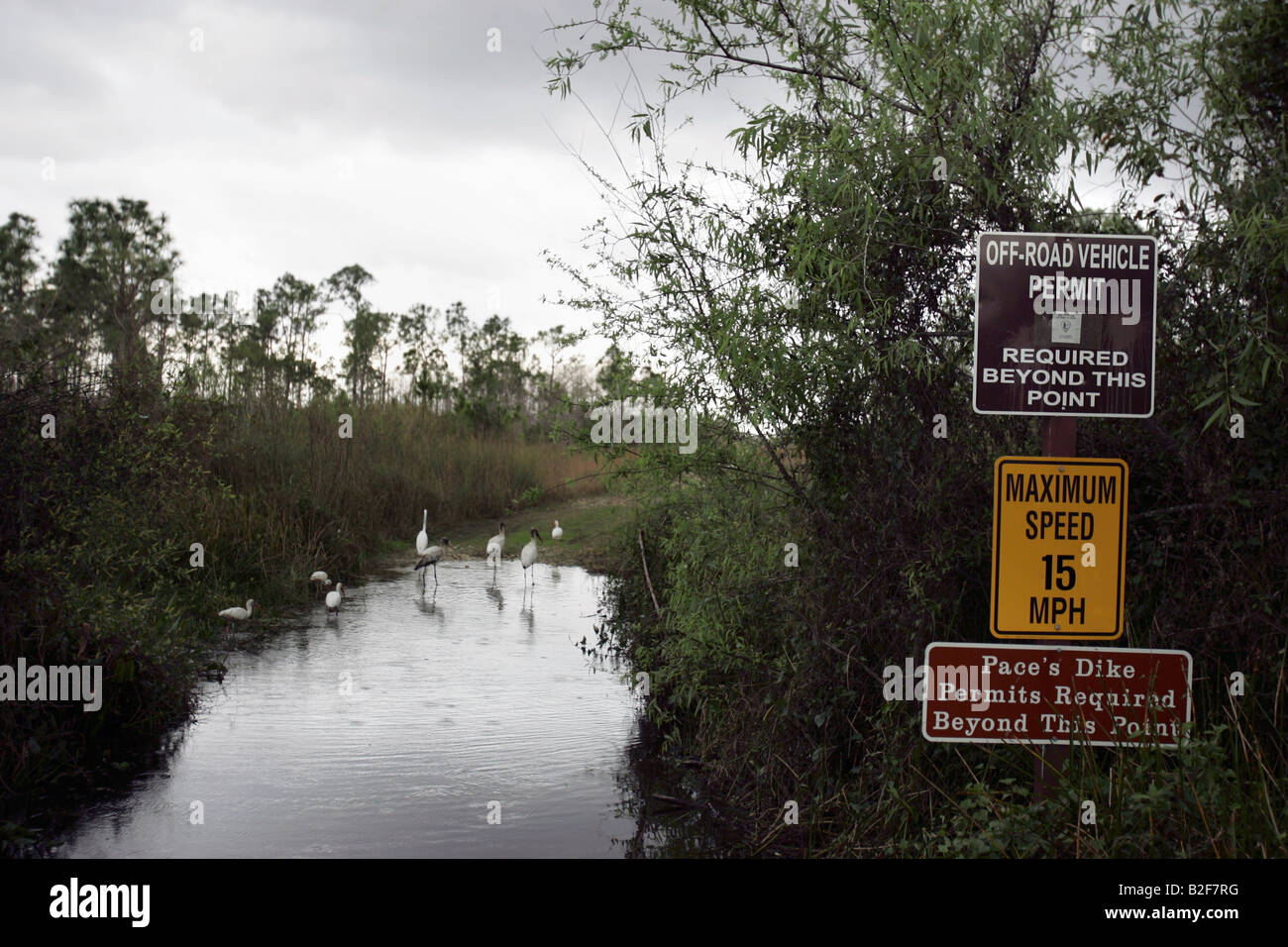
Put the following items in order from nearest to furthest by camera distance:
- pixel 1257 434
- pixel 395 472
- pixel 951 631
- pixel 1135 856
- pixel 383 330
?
1. pixel 1135 856
2. pixel 1257 434
3. pixel 951 631
4. pixel 395 472
5. pixel 383 330

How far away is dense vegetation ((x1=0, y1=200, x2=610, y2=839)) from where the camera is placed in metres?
7.27

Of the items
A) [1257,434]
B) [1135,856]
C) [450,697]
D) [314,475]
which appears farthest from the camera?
[314,475]

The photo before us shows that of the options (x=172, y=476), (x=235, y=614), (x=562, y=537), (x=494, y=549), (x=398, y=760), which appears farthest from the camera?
(x=562, y=537)

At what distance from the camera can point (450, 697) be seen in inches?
391

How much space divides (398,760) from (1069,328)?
5657 millimetres

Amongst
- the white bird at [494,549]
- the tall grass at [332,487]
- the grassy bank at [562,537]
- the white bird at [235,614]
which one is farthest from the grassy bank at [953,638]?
the white bird at [494,549]

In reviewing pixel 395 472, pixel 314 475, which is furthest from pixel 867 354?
pixel 395 472

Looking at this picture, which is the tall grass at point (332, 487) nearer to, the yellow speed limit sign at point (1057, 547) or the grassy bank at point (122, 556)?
the grassy bank at point (122, 556)

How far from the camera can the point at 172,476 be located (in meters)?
9.99

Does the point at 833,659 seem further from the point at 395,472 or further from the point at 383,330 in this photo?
the point at 383,330

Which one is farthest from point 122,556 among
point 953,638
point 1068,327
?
point 1068,327

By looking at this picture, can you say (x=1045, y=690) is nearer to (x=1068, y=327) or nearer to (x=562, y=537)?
(x=1068, y=327)

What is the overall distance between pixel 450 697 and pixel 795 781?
446cm

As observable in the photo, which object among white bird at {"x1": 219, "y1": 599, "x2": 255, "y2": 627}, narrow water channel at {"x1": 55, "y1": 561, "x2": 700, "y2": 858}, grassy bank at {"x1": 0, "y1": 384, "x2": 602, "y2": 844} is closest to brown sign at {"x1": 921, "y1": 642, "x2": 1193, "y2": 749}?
narrow water channel at {"x1": 55, "y1": 561, "x2": 700, "y2": 858}
